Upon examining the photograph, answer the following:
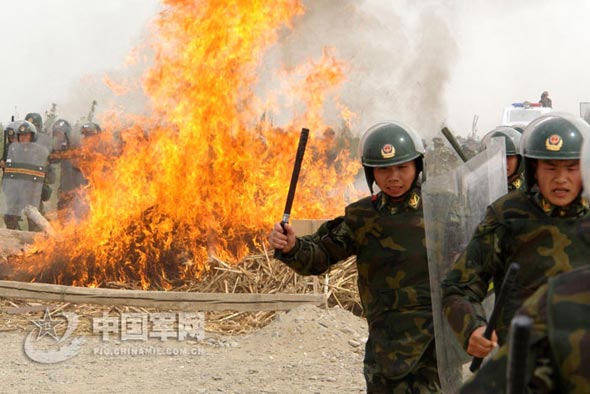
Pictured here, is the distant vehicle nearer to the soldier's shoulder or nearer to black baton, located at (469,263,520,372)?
black baton, located at (469,263,520,372)

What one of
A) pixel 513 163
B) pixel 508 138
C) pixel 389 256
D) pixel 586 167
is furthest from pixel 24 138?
pixel 586 167

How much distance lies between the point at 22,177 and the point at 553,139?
1159cm

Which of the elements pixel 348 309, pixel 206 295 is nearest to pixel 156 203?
pixel 206 295

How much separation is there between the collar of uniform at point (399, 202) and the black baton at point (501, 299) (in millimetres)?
1289

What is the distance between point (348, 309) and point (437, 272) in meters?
5.44

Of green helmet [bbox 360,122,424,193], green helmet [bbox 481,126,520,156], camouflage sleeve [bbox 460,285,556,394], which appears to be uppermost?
green helmet [bbox 481,126,520,156]

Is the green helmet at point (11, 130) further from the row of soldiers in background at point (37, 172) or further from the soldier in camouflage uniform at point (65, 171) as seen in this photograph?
the soldier in camouflage uniform at point (65, 171)

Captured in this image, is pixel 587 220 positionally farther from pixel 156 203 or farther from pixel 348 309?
pixel 156 203

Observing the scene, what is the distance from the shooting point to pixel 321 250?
380 cm

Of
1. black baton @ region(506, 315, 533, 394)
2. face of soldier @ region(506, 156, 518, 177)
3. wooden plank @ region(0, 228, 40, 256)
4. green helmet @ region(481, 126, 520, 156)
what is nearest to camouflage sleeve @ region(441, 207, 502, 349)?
black baton @ region(506, 315, 533, 394)

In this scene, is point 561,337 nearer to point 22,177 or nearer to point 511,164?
point 511,164

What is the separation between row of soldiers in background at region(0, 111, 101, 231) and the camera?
1290 cm

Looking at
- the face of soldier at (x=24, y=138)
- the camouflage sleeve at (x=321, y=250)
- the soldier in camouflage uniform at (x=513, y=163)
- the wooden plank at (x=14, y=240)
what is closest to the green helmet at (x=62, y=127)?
the face of soldier at (x=24, y=138)

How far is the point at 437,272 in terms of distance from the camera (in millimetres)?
3258
